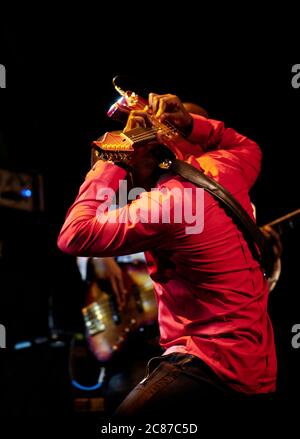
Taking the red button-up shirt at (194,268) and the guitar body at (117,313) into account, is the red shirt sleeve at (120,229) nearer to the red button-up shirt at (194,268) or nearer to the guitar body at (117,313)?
the red button-up shirt at (194,268)

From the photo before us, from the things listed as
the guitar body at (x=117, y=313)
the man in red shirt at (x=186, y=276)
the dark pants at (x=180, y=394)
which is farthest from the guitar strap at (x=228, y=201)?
the guitar body at (x=117, y=313)

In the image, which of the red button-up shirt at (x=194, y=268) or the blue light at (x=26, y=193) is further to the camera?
the blue light at (x=26, y=193)

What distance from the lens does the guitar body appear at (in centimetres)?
422

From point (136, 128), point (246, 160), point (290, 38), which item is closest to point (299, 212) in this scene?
point (290, 38)

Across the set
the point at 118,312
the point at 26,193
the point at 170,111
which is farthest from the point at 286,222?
the point at 26,193

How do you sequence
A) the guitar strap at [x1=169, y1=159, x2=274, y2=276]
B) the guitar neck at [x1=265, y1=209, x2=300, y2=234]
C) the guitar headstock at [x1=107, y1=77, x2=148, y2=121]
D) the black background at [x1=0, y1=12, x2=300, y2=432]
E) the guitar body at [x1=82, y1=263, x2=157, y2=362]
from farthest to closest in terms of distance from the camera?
the black background at [x1=0, y1=12, x2=300, y2=432]
the guitar neck at [x1=265, y1=209, x2=300, y2=234]
the guitar body at [x1=82, y1=263, x2=157, y2=362]
the guitar headstock at [x1=107, y1=77, x2=148, y2=121]
the guitar strap at [x1=169, y1=159, x2=274, y2=276]

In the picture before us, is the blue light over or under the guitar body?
over

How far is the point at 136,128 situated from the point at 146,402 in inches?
41.2

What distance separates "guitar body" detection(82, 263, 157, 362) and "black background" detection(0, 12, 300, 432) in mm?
1165

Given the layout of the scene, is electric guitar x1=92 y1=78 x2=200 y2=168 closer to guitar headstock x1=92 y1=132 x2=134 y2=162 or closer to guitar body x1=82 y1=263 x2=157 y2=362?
guitar headstock x1=92 y1=132 x2=134 y2=162

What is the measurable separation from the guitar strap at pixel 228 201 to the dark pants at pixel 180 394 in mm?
547

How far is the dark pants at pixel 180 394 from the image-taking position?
5.74 ft

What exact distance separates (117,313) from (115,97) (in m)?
2.25

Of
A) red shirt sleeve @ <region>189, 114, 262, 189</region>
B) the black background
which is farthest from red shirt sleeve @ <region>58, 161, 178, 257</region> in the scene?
the black background
